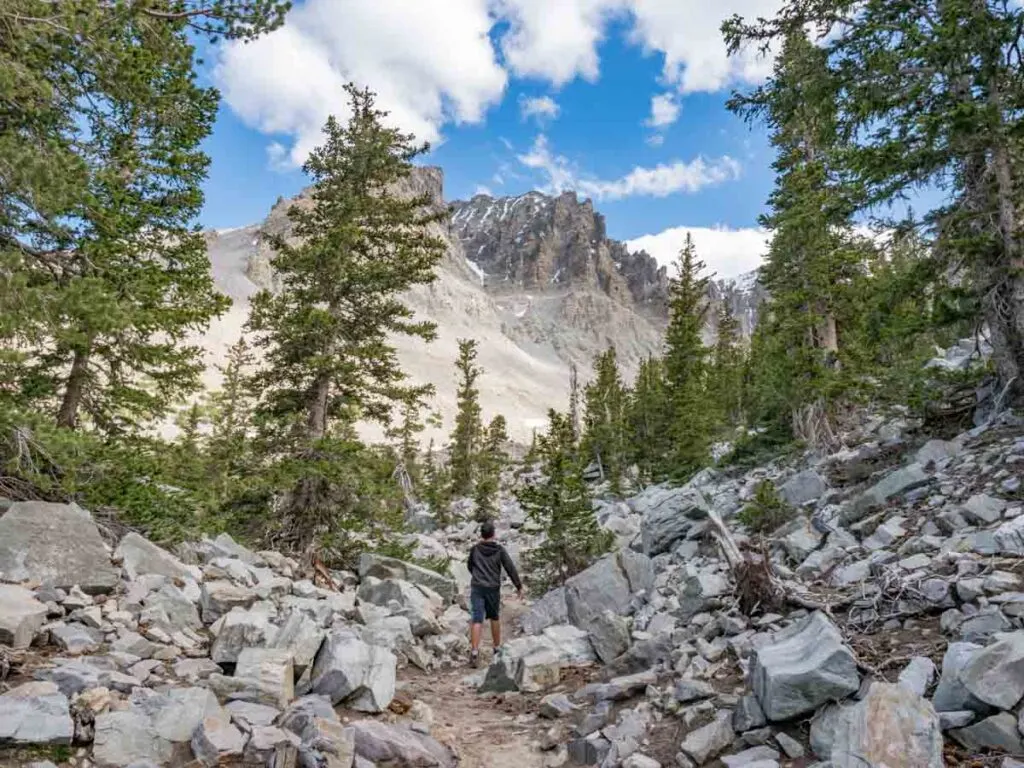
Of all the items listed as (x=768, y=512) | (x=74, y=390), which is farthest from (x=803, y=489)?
(x=74, y=390)

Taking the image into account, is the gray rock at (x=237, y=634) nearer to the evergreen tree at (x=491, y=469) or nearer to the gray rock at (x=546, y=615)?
the gray rock at (x=546, y=615)

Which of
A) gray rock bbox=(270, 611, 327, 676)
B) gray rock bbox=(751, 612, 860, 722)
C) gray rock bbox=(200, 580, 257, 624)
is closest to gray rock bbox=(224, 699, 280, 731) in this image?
gray rock bbox=(270, 611, 327, 676)

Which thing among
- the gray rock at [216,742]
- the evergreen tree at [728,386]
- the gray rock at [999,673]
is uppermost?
the evergreen tree at [728,386]

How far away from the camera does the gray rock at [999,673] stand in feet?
12.1

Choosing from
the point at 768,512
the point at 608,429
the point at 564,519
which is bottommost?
the point at 564,519

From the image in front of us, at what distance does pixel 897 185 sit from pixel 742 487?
886 cm

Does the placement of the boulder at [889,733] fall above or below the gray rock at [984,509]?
below

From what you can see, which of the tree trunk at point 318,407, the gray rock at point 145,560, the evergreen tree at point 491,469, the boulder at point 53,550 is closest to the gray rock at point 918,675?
the boulder at point 53,550

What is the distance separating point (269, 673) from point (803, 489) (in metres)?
10.4

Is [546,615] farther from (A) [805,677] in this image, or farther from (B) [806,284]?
(B) [806,284]

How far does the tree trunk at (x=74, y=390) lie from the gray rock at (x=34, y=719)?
805cm

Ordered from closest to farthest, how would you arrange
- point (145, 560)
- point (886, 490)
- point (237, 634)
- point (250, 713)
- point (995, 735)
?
point (995, 735) → point (250, 713) → point (237, 634) → point (145, 560) → point (886, 490)

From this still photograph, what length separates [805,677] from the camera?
4.49 m

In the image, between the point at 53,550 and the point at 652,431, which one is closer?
the point at 53,550
